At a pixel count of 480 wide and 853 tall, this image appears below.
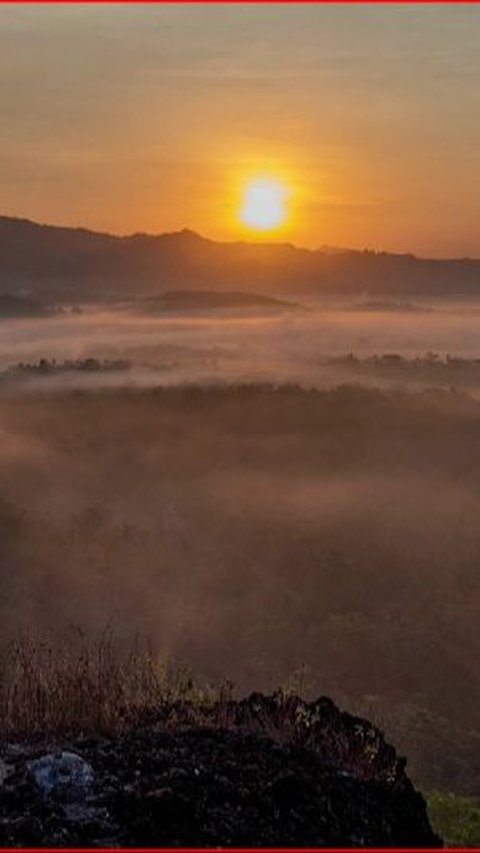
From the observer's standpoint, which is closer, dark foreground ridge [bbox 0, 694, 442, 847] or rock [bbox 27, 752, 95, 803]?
dark foreground ridge [bbox 0, 694, 442, 847]

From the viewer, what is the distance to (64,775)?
25.6 feet

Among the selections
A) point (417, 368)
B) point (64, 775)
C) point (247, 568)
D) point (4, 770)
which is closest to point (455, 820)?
point (64, 775)

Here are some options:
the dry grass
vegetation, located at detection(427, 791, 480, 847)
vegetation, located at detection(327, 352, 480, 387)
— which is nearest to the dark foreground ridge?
the dry grass

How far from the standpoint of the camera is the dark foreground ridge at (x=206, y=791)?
7.11m

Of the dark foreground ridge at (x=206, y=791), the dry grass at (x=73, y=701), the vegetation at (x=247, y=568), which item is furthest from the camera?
the vegetation at (x=247, y=568)

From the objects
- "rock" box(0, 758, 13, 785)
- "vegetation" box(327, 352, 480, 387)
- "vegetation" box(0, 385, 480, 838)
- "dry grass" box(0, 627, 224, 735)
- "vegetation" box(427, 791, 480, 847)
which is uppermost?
"vegetation" box(327, 352, 480, 387)

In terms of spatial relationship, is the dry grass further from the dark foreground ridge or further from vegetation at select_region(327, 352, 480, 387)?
vegetation at select_region(327, 352, 480, 387)

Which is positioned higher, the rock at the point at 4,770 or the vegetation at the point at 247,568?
the vegetation at the point at 247,568

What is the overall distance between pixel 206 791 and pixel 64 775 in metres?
0.99

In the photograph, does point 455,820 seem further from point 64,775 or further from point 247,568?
point 247,568

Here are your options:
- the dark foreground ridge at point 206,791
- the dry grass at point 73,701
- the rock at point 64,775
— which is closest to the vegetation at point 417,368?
the dry grass at point 73,701

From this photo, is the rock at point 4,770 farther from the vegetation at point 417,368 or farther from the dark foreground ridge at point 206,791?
the vegetation at point 417,368

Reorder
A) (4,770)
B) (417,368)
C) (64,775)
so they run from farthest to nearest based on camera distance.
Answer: (417,368), (4,770), (64,775)

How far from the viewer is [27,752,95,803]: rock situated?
757 cm
